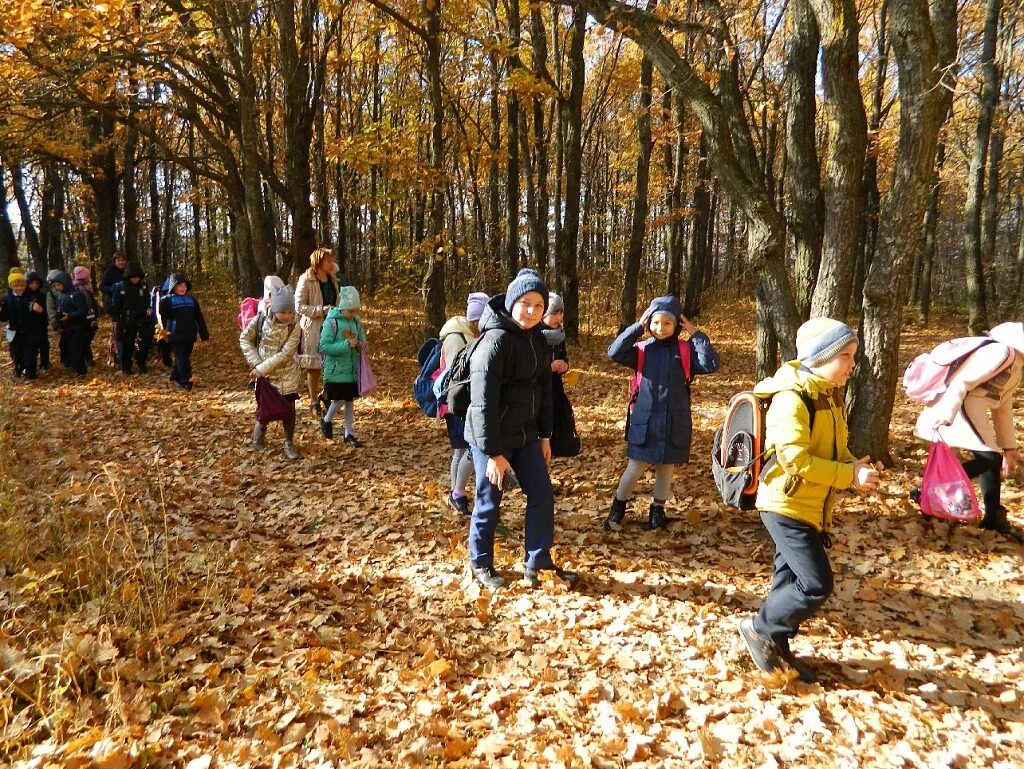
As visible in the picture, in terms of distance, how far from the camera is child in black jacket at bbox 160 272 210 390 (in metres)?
10.5

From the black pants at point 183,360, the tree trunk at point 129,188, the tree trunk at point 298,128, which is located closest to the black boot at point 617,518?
the black pants at point 183,360

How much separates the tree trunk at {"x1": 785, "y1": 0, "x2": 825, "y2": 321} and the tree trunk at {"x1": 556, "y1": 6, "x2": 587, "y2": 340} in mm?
6013

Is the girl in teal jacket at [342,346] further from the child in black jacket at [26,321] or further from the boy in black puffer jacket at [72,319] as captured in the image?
the child in black jacket at [26,321]

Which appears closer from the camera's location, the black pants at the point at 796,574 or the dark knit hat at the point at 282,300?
the black pants at the point at 796,574

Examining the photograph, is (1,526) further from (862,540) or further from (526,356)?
(862,540)

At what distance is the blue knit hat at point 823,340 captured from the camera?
3115 millimetres

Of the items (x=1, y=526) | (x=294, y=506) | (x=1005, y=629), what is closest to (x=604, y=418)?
(x=294, y=506)

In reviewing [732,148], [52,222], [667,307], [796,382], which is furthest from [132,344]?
[52,222]

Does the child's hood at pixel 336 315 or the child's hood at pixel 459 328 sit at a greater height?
the child's hood at pixel 336 315

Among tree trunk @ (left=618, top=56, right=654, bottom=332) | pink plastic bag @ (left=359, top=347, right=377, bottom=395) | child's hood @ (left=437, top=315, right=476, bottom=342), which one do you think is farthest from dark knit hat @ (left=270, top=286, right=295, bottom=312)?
tree trunk @ (left=618, top=56, right=654, bottom=332)

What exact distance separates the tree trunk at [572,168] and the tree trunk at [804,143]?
6.01 meters

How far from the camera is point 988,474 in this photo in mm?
4898

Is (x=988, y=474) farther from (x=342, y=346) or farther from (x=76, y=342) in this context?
(x=76, y=342)

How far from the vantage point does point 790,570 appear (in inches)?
134
